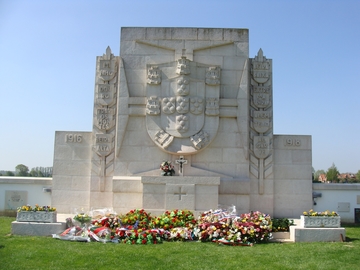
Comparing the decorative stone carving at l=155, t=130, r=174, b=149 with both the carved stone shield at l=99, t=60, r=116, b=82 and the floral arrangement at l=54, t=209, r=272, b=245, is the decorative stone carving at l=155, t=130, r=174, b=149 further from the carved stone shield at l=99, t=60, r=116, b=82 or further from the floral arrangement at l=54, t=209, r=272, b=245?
the floral arrangement at l=54, t=209, r=272, b=245

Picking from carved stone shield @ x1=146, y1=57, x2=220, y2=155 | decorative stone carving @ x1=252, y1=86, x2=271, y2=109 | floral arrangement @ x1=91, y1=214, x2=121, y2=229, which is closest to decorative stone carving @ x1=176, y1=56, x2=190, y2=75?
carved stone shield @ x1=146, y1=57, x2=220, y2=155

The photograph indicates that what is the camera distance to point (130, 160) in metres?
12.5

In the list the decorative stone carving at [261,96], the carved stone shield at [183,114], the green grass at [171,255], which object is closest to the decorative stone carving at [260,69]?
the decorative stone carving at [261,96]

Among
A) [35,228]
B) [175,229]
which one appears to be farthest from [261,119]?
[35,228]

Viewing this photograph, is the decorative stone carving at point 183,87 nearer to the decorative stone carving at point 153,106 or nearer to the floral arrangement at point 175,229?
the decorative stone carving at point 153,106

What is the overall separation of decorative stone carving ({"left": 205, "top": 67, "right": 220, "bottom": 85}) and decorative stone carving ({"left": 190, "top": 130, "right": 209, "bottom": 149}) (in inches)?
68.1

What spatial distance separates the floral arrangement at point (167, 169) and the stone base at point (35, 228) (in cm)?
354

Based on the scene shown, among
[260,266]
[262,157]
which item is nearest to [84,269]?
[260,266]

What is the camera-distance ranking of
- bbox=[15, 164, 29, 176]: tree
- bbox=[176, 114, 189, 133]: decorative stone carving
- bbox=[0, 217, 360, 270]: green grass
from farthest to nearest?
bbox=[15, 164, 29, 176]: tree
bbox=[176, 114, 189, 133]: decorative stone carving
bbox=[0, 217, 360, 270]: green grass

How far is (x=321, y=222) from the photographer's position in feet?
31.5

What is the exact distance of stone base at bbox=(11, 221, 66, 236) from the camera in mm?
9469

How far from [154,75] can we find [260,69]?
3.65 meters

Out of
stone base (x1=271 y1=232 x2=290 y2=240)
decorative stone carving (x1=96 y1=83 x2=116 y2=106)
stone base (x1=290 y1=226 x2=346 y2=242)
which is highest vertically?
decorative stone carving (x1=96 y1=83 x2=116 y2=106)

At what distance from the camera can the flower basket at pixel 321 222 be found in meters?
9.57
